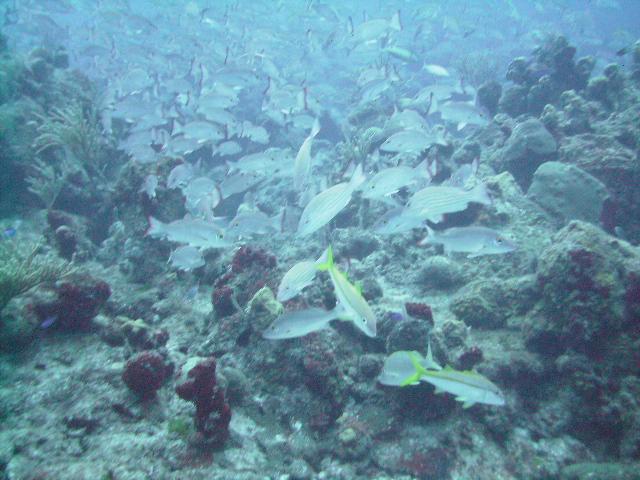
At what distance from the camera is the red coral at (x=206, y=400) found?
11.5ft

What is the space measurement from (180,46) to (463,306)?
93.5ft

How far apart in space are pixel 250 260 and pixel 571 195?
6.35 meters

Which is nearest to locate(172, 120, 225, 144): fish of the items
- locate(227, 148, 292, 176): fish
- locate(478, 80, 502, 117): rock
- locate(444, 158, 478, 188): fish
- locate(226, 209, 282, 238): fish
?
locate(227, 148, 292, 176): fish

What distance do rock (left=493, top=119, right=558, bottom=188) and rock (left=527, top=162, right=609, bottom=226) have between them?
4.27ft

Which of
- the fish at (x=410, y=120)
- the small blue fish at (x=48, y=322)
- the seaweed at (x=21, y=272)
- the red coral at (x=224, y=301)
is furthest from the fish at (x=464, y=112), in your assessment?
the small blue fish at (x=48, y=322)

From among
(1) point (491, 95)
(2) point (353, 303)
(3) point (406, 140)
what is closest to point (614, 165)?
(3) point (406, 140)

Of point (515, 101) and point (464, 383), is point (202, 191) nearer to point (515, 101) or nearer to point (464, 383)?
point (464, 383)

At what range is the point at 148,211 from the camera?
6855mm

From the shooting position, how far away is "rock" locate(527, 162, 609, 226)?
24.5 ft

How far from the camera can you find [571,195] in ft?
24.6

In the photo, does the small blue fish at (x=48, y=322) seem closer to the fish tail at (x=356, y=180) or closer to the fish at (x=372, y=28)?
the fish tail at (x=356, y=180)

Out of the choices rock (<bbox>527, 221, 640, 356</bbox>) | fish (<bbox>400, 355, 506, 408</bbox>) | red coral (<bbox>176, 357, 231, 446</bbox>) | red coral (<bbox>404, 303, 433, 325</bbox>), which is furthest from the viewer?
red coral (<bbox>404, 303, 433, 325</bbox>)

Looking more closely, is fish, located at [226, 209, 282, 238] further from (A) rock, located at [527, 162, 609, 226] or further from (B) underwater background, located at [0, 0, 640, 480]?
(A) rock, located at [527, 162, 609, 226]

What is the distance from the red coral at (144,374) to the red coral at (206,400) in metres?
0.39
